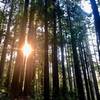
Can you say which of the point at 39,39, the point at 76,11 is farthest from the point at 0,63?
the point at 76,11

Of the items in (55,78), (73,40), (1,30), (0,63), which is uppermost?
(1,30)

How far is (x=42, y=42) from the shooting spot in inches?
889

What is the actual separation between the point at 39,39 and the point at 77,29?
512 cm

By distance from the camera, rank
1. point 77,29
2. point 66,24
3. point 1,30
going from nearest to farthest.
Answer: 1. point 1,30
2. point 66,24
3. point 77,29

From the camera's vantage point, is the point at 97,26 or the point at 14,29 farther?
the point at 14,29

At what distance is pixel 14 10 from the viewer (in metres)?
22.0

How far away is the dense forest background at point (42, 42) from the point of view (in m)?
11.7

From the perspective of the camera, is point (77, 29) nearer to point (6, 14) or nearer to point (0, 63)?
point (6, 14)

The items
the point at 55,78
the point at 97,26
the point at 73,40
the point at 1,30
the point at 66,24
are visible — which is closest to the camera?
the point at 97,26

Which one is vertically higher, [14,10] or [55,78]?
[14,10]

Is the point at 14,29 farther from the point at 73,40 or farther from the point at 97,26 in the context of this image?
the point at 97,26

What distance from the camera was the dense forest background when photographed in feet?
38.5

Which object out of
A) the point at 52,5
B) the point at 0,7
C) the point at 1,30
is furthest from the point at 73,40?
the point at 0,7

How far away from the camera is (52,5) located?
52.7ft
